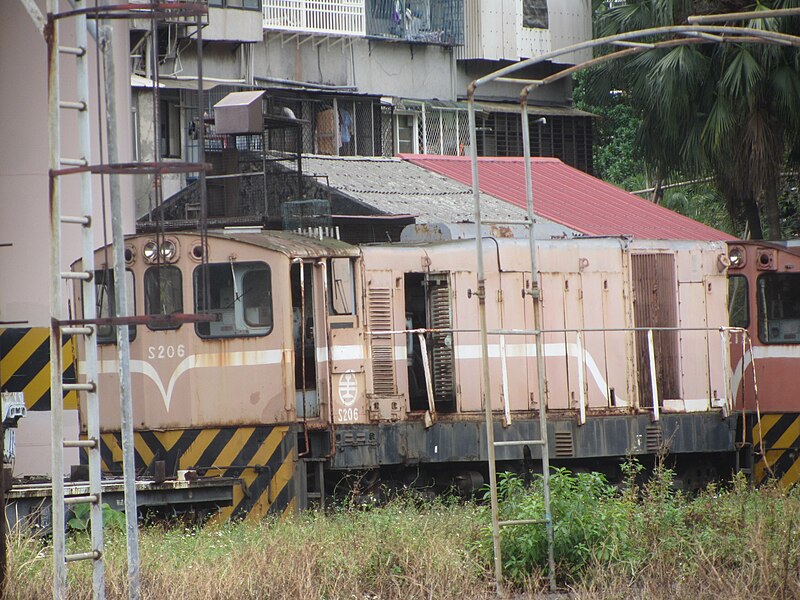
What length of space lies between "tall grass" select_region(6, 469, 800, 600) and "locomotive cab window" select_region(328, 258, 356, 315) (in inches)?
117

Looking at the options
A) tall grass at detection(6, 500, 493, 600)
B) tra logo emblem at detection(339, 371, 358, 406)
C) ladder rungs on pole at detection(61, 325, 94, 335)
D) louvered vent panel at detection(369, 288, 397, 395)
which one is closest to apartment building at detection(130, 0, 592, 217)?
louvered vent panel at detection(369, 288, 397, 395)

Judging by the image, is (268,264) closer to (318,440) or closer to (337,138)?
(318,440)

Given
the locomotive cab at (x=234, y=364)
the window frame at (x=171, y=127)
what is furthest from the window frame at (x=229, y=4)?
the locomotive cab at (x=234, y=364)

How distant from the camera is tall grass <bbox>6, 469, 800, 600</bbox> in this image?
857 cm

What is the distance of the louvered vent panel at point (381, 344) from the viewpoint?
13.8 m

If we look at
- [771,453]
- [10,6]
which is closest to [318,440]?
[10,6]

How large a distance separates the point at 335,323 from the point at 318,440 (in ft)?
4.07

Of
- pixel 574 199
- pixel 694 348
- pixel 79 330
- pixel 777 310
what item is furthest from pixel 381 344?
pixel 574 199

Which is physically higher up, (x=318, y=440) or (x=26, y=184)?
(x=26, y=184)

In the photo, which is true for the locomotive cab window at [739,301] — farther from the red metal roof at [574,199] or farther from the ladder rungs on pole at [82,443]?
the ladder rungs on pole at [82,443]

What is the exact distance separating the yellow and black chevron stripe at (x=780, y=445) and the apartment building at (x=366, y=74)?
8655mm

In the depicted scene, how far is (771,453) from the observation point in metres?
16.1

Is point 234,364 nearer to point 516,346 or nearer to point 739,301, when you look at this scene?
point 516,346

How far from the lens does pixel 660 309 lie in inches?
624
